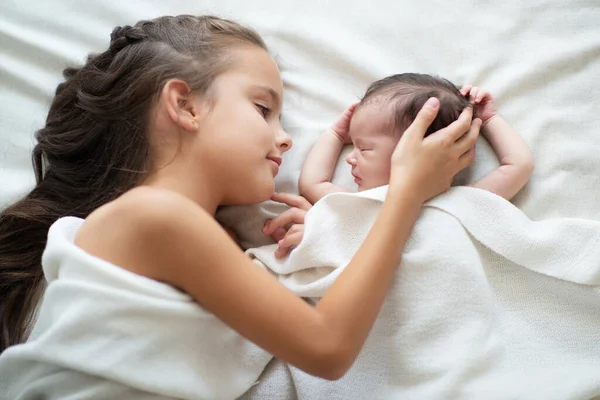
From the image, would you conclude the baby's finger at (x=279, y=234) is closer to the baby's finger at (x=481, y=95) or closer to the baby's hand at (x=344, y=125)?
the baby's hand at (x=344, y=125)

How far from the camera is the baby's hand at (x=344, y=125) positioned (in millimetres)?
1167

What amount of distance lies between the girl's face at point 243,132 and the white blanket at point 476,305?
147mm

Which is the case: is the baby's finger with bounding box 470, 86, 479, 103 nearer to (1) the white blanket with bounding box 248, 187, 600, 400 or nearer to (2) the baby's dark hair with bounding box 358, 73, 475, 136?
(2) the baby's dark hair with bounding box 358, 73, 475, 136

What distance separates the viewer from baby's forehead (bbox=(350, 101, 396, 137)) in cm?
105

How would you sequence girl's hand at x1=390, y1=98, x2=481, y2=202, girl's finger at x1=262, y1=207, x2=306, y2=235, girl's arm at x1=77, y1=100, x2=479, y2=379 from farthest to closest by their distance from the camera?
girl's finger at x1=262, y1=207, x2=306, y2=235
girl's hand at x1=390, y1=98, x2=481, y2=202
girl's arm at x1=77, y1=100, x2=479, y2=379

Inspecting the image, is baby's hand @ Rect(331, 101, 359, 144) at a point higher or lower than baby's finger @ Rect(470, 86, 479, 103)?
lower

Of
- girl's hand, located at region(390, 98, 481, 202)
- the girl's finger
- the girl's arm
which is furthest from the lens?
the girl's finger

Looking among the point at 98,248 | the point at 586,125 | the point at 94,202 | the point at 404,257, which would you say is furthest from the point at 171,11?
the point at 586,125

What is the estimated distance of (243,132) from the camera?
3.24 feet

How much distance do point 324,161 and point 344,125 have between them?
3.5 inches

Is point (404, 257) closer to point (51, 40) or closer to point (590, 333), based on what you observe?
point (590, 333)

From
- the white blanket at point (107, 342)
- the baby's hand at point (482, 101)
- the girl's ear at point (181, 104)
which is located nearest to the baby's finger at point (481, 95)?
the baby's hand at point (482, 101)

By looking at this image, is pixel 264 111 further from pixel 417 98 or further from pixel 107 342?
pixel 107 342

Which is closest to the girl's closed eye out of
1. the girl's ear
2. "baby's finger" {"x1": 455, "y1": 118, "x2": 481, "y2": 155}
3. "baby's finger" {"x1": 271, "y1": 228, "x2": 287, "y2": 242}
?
the girl's ear
